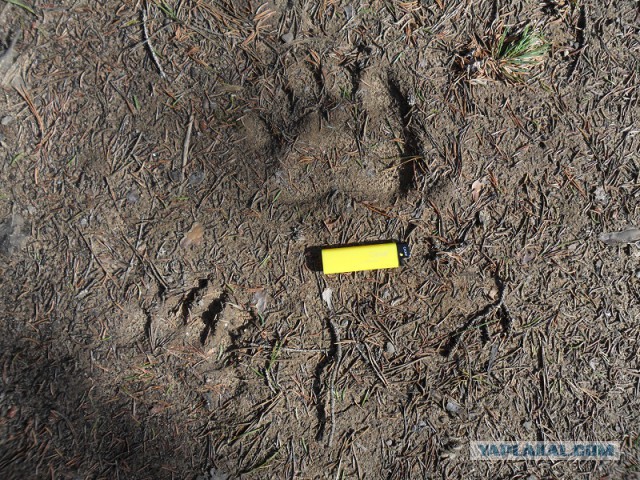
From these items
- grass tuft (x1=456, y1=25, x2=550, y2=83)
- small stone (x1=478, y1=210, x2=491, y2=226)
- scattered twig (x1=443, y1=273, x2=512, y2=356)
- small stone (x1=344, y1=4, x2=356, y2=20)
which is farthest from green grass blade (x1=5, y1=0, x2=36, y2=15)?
scattered twig (x1=443, y1=273, x2=512, y2=356)

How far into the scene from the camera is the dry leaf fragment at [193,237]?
8.17 feet

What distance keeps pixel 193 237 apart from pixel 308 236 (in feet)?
2.31

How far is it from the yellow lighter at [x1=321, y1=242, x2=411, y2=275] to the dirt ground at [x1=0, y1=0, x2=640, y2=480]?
0.33 ft

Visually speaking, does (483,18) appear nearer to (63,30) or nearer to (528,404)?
(528,404)

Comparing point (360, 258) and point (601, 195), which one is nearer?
point (360, 258)

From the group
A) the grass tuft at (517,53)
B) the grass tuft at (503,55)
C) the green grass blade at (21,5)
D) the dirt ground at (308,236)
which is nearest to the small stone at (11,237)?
the dirt ground at (308,236)

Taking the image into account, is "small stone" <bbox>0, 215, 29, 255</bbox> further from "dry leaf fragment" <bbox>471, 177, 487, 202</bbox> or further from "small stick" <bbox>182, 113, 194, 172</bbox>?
"dry leaf fragment" <bbox>471, 177, 487, 202</bbox>

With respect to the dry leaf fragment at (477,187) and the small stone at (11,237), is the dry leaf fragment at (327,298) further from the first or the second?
the small stone at (11,237)

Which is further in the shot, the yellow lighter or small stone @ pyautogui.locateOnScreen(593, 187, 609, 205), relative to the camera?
small stone @ pyautogui.locateOnScreen(593, 187, 609, 205)

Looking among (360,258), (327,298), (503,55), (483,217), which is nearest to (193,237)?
Result: (327,298)

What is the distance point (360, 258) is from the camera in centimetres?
244

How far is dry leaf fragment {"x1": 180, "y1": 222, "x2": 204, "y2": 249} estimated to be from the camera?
249cm

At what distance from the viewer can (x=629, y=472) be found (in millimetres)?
2516

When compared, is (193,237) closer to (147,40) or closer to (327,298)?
(327,298)
